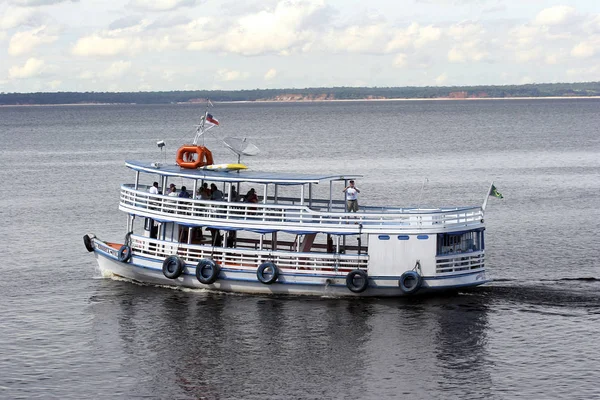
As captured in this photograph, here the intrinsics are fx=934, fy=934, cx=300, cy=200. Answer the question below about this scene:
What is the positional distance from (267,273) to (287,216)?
311cm

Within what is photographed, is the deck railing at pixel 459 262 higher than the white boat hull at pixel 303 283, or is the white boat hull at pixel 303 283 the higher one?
the deck railing at pixel 459 262

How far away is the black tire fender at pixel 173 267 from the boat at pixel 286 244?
1.6 inches

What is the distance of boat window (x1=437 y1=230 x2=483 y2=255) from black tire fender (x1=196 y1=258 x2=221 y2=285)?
29.5 feet

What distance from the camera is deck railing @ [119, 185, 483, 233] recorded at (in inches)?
1448

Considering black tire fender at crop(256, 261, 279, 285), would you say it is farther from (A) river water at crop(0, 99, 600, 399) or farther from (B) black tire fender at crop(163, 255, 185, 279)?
(B) black tire fender at crop(163, 255, 185, 279)

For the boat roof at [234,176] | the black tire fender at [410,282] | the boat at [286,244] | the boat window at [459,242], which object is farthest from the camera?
the boat roof at [234,176]

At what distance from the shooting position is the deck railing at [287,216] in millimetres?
36781

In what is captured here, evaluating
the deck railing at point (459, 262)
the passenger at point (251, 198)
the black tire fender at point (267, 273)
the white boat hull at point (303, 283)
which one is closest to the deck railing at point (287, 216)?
the passenger at point (251, 198)

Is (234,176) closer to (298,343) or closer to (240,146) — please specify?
(240,146)

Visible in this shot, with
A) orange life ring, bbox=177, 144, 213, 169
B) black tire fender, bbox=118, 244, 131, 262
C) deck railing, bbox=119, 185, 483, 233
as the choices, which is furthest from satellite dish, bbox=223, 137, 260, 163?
black tire fender, bbox=118, 244, 131, 262

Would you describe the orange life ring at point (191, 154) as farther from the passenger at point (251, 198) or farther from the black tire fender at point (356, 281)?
the black tire fender at point (356, 281)

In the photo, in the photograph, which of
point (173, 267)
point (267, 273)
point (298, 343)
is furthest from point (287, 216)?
point (298, 343)

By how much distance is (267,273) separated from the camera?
37500mm

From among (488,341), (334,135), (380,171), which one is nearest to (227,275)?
(488,341)
